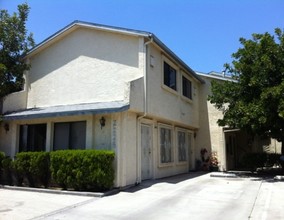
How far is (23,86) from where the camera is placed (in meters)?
17.0

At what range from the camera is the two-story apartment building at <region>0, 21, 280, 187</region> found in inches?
522

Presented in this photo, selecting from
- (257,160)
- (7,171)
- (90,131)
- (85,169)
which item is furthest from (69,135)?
(257,160)

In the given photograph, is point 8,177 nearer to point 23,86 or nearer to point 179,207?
point 23,86

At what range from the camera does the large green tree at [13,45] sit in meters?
15.9

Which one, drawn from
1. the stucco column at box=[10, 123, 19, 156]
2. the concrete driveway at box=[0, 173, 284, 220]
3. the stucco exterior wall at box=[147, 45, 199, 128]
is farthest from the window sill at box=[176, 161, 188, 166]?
the stucco column at box=[10, 123, 19, 156]

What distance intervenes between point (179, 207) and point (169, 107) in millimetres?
7809

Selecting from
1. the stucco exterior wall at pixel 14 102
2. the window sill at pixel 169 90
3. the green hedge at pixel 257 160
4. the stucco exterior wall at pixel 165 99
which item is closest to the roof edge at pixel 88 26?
the stucco exterior wall at pixel 165 99

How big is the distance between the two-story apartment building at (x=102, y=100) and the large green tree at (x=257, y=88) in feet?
9.54

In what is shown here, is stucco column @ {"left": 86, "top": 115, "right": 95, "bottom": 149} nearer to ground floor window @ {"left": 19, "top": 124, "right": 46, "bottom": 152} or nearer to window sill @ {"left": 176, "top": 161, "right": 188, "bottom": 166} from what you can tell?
ground floor window @ {"left": 19, "top": 124, "right": 46, "bottom": 152}

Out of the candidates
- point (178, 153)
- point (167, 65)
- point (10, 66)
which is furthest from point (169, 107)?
point (10, 66)

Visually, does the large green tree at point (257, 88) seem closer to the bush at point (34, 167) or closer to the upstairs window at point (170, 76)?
the upstairs window at point (170, 76)

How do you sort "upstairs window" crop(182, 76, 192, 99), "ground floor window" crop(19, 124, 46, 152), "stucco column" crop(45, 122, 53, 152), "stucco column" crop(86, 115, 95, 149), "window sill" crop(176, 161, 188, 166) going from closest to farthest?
"stucco column" crop(86, 115, 95, 149) → "stucco column" crop(45, 122, 53, 152) → "ground floor window" crop(19, 124, 46, 152) → "window sill" crop(176, 161, 188, 166) → "upstairs window" crop(182, 76, 192, 99)

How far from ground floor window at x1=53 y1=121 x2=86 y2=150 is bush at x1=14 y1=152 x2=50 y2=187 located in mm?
1310

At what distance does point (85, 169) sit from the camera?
12102mm
